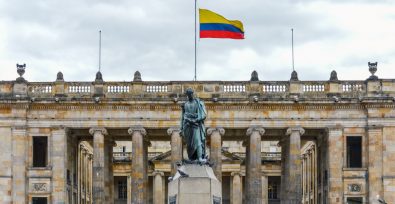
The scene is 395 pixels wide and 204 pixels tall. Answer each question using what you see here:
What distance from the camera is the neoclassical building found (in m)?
73.8

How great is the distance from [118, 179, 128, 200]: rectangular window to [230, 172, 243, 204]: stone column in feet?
36.8

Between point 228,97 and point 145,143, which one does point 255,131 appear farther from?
point 145,143

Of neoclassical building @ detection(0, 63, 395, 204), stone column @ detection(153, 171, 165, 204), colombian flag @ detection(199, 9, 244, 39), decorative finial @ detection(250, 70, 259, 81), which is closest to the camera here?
colombian flag @ detection(199, 9, 244, 39)

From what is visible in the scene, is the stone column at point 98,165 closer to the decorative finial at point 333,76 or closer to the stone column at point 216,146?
the stone column at point 216,146

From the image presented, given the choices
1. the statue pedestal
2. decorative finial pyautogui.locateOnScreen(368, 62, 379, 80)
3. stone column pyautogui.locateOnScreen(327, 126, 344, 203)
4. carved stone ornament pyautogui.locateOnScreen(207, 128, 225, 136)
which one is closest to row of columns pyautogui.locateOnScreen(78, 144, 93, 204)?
carved stone ornament pyautogui.locateOnScreen(207, 128, 225, 136)

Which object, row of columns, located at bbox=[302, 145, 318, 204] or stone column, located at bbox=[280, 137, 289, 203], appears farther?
row of columns, located at bbox=[302, 145, 318, 204]

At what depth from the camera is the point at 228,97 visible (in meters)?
74.7

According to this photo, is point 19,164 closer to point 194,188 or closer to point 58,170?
point 58,170

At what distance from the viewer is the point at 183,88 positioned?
75.2 m

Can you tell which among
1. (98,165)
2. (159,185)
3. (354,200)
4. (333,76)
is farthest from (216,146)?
(159,185)

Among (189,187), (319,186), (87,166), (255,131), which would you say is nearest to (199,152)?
(189,187)

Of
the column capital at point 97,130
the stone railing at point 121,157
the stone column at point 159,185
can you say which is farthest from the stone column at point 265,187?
the column capital at point 97,130

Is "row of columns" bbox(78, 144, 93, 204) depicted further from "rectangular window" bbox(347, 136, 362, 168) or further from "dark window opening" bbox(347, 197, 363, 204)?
"dark window opening" bbox(347, 197, 363, 204)

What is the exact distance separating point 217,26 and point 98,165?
521 inches
